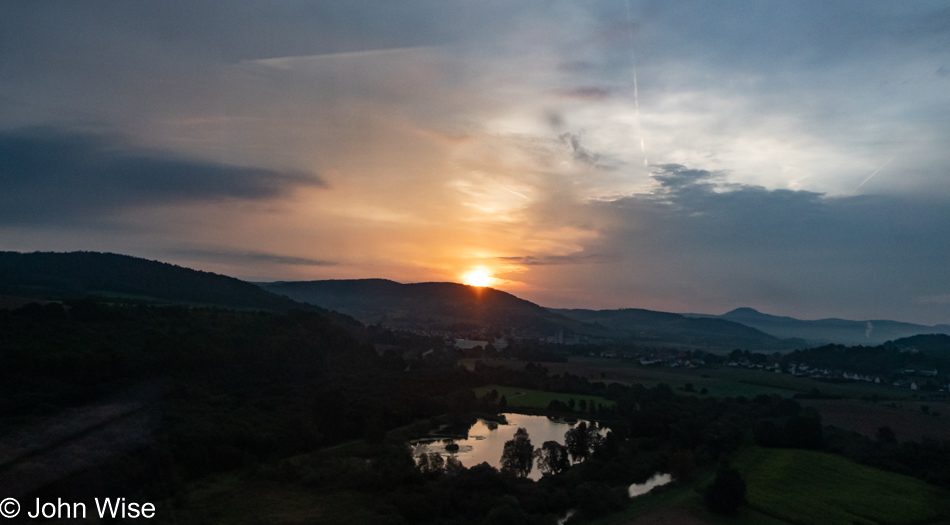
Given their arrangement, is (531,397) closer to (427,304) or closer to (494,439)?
(494,439)

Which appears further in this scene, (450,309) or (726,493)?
(450,309)

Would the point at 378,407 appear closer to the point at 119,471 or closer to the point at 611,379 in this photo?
the point at 119,471

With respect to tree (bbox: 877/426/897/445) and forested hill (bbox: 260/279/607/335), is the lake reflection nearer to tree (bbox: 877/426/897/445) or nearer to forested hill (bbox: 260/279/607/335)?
tree (bbox: 877/426/897/445)

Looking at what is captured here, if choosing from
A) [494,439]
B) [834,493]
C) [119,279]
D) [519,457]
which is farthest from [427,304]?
[834,493]

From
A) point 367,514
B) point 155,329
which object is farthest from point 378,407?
point 367,514

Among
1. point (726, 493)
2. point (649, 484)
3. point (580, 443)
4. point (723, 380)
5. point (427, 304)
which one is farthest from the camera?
point (427, 304)

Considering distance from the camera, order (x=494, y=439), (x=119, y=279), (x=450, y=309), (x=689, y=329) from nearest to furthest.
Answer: (x=494, y=439) < (x=119, y=279) < (x=450, y=309) < (x=689, y=329)

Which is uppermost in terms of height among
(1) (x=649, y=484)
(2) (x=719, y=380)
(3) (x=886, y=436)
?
(2) (x=719, y=380)

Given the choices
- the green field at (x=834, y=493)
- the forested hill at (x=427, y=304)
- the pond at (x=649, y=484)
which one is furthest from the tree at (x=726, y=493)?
the forested hill at (x=427, y=304)
